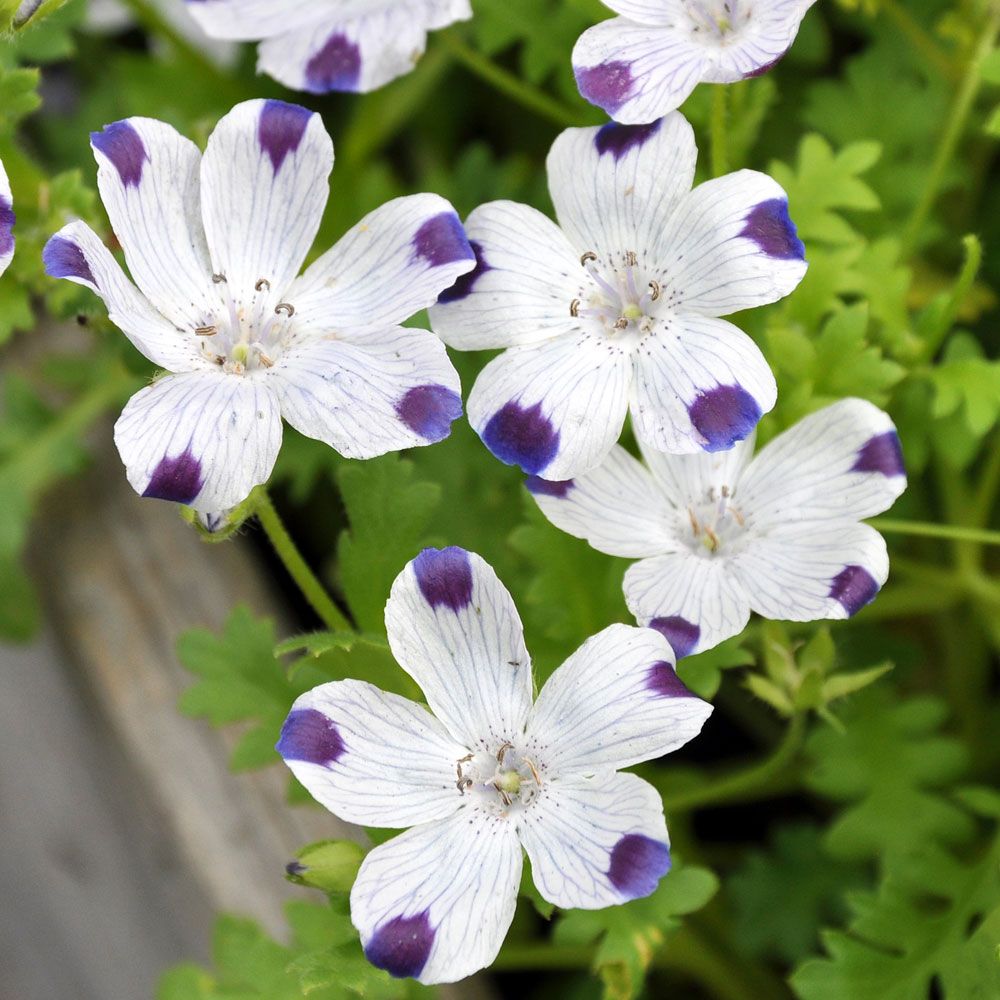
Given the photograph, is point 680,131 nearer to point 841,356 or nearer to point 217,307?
point 841,356

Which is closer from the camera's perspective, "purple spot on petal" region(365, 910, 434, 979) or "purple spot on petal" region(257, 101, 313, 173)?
"purple spot on petal" region(365, 910, 434, 979)

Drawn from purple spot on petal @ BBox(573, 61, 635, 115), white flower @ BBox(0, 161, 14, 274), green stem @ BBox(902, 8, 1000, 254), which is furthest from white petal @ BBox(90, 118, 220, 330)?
green stem @ BBox(902, 8, 1000, 254)

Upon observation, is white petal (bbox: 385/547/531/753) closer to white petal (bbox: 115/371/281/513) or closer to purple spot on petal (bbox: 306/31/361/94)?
white petal (bbox: 115/371/281/513)

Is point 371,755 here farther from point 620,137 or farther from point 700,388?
point 620,137

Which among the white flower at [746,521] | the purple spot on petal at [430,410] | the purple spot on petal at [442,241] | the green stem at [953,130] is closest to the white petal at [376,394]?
the purple spot on petal at [430,410]

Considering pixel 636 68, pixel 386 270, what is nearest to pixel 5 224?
pixel 386 270

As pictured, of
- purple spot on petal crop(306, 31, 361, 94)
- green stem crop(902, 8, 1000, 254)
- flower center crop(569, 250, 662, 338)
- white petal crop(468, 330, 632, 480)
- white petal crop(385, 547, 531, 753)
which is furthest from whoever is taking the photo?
green stem crop(902, 8, 1000, 254)
